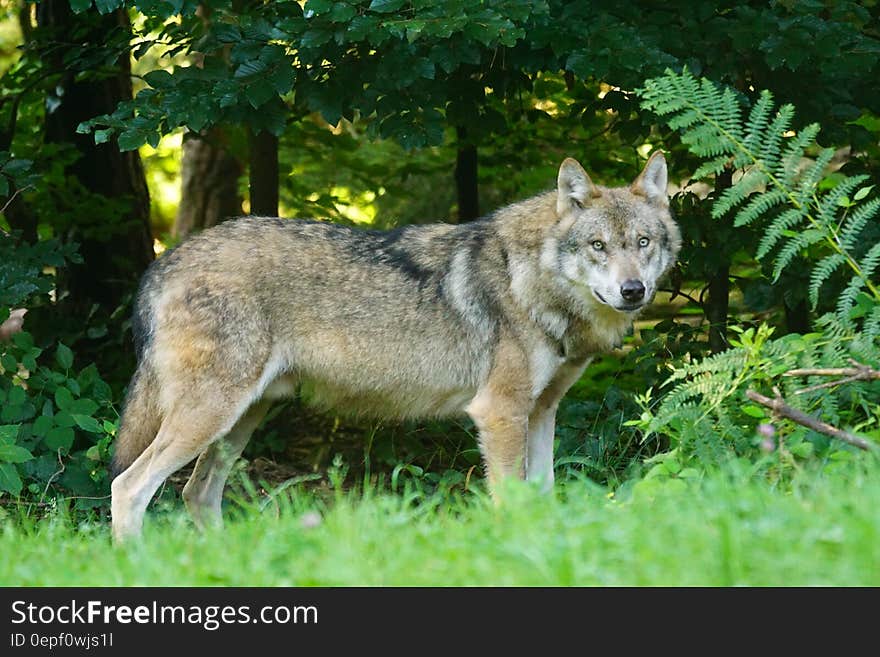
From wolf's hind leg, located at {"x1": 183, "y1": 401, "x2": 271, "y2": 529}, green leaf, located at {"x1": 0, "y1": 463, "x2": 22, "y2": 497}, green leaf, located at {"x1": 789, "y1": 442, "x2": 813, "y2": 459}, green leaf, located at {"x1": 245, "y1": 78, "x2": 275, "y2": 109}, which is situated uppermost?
green leaf, located at {"x1": 245, "y1": 78, "x2": 275, "y2": 109}

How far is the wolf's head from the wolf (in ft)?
0.04

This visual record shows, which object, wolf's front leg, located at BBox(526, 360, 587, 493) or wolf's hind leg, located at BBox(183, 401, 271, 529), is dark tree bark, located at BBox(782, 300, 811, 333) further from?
wolf's hind leg, located at BBox(183, 401, 271, 529)

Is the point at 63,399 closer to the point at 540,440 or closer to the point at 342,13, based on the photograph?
the point at 540,440

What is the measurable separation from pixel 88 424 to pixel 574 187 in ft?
11.0

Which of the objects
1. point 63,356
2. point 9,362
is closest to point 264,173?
point 63,356

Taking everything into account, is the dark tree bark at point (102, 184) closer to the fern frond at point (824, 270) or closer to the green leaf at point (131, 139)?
the green leaf at point (131, 139)

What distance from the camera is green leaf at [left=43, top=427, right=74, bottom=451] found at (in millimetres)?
7113

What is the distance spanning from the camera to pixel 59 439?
7133 mm

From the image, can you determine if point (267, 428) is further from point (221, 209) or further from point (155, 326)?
point (221, 209)

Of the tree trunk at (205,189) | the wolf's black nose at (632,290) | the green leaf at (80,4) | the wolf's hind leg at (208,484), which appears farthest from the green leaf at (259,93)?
the tree trunk at (205,189)

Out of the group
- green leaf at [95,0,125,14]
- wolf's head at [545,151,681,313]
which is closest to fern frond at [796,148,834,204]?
wolf's head at [545,151,681,313]

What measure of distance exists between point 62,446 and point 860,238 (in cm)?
507

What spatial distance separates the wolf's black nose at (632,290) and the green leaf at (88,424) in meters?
3.40

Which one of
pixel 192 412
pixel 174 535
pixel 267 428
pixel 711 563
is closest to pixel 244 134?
pixel 267 428
